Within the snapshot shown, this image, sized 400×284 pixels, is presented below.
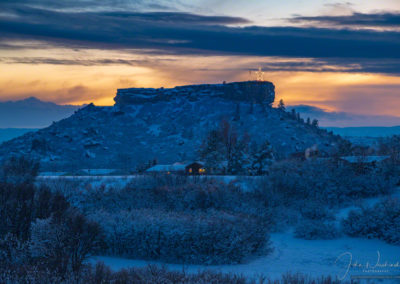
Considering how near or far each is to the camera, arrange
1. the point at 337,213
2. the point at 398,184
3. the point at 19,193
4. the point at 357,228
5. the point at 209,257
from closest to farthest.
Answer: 1. the point at 209,257
2. the point at 19,193
3. the point at 357,228
4. the point at 337,213
5. the point at 398,184

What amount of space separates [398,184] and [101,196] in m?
18.5

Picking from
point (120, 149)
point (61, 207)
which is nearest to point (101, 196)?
point (61, 207)

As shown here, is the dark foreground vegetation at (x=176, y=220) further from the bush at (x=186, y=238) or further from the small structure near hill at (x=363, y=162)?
the small structure near hill at (x=363, y=162)

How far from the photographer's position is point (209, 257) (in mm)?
16188

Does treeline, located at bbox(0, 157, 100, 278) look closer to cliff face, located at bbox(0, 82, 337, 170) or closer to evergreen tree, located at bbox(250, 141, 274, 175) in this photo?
evergreen tree, located at bbox(250, 141, 274, 175)

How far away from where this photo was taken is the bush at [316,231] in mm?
19578

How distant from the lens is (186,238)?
16641 millimetres

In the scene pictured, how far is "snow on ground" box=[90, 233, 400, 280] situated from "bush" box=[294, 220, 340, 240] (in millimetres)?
A: 305

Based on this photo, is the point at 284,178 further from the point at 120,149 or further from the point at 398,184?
the point at 120,149

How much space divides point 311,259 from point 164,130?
157040 mm

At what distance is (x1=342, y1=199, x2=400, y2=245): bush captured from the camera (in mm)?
18516

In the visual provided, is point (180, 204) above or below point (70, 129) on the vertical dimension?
above
